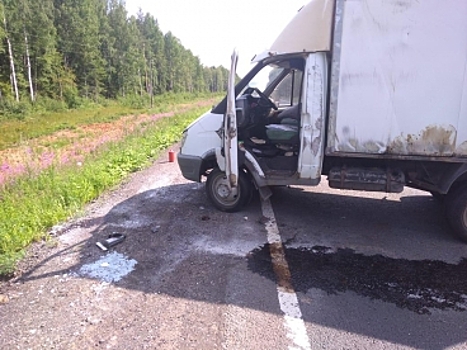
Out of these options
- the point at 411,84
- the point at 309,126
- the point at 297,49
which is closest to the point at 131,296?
the point at 309,126

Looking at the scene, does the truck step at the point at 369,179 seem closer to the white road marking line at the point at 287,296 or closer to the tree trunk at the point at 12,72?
the white road marking line at the point at 287,296

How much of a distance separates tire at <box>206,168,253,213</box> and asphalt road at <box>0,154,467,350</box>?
0.18 meters

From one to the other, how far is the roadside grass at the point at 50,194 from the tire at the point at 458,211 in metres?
5.18

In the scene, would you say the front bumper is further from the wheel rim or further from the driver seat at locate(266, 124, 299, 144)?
the driver seat at locate(266, 124, 299, 144)

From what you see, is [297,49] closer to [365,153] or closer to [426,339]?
[365,153]

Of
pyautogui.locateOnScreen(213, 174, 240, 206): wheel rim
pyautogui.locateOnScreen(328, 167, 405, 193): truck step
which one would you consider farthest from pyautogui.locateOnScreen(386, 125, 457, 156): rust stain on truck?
pyautogui.locateOnScreen(213, 174, 240, 206): wheel rim

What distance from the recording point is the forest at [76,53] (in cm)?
3516

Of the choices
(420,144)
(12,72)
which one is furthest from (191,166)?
(12,72)

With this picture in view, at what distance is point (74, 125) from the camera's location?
989 inches

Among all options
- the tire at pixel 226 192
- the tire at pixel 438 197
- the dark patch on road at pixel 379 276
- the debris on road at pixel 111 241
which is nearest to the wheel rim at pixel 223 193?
the tire at pixel 226 192

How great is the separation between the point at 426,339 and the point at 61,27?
167 feet

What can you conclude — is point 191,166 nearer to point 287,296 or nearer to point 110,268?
point 110,268

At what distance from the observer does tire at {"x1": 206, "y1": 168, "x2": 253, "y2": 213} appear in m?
5.00

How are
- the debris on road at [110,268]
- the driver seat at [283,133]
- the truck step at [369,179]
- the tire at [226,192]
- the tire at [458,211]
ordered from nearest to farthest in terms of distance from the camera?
the debris on road at [110,268] → the tire at [458,211] → the truck step at [369,179] → the driver seat at [283,133] → the tire at [226,192]
